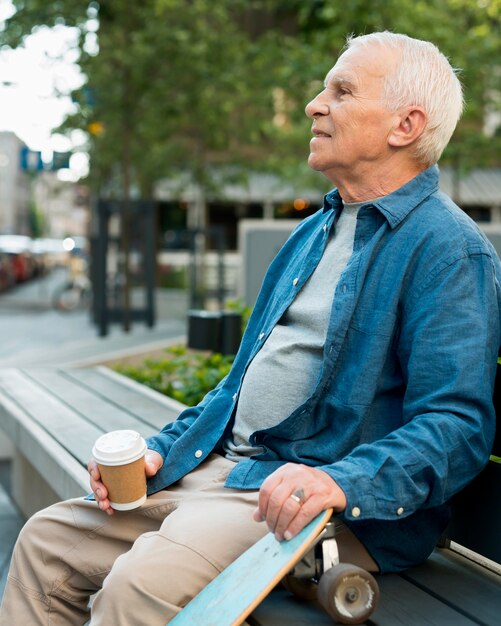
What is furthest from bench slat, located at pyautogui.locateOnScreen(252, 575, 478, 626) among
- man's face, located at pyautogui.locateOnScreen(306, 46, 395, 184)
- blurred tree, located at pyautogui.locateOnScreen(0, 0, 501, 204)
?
blurred tree, located at pyautogui.locateOnScreen(0, 0, 501, 204)

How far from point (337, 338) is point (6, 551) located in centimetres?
320

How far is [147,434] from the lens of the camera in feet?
11.8

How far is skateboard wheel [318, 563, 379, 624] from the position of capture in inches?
69.4

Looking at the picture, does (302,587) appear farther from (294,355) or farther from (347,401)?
(294,355)

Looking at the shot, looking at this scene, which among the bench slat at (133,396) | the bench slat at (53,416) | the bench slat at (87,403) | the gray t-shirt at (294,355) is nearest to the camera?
the gray t-shirt at (294,355)

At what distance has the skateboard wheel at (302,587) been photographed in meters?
1.91

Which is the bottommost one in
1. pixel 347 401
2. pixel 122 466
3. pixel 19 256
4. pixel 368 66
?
pixel 19 256

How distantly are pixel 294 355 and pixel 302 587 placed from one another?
51 cm

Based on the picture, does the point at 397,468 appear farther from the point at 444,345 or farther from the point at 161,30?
the point at 161,30

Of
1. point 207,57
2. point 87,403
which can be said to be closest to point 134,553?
point 87,403

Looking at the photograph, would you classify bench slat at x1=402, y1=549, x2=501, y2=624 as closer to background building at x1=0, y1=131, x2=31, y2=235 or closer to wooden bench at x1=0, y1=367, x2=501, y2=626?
wooden bench at x1=0, y1=367, x2=501, y2=626

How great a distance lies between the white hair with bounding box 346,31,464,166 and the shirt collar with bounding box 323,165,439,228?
0.05m

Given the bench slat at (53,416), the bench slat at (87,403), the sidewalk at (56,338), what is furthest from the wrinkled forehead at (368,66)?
the sidewalk at (56,338)

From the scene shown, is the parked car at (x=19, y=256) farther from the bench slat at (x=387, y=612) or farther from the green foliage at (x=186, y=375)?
the bench slat at (x=387, y=612)
